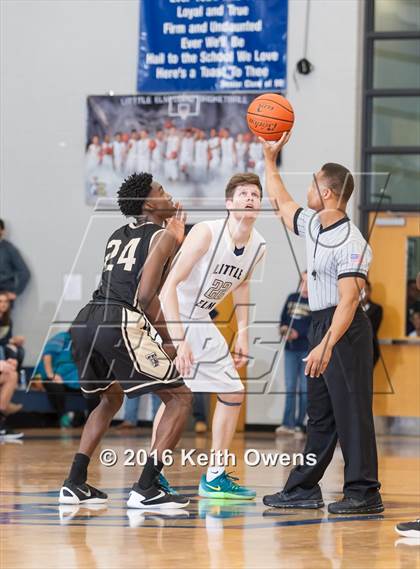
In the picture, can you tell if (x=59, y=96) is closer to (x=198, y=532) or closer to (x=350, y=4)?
(x=350, y=4)

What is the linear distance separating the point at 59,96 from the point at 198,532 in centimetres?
853

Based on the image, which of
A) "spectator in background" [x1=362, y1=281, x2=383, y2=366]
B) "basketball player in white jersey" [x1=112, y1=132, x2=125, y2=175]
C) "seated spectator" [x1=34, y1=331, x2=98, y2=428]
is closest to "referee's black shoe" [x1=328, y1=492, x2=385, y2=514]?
"spectator in background" [x1=362, y1=281, x2=383, y2=366]

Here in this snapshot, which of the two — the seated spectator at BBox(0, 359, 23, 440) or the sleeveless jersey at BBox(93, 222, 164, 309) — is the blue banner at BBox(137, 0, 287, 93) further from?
the sleeveless jersey at BBox(93, 222, 164, 309)

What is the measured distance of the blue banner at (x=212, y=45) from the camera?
40.8ft

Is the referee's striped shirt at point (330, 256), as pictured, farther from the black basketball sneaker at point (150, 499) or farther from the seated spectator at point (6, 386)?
the seated spectator at point (6, 386)

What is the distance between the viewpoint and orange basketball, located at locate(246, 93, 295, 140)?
6543mm

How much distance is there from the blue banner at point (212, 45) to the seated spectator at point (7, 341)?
3039 mm

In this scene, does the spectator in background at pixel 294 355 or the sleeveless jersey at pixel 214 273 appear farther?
the spectator in background at pixel 294 355

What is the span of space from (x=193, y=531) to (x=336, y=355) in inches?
50.0

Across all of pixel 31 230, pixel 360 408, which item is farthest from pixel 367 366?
pixel 31 230

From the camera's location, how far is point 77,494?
20.1 feet

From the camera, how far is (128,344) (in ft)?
19.5

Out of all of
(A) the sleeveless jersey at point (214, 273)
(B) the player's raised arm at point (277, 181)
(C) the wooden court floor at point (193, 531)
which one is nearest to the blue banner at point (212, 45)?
(C) the wooden court floor at point (193, 531)

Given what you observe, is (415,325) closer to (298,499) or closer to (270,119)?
(270,119)
